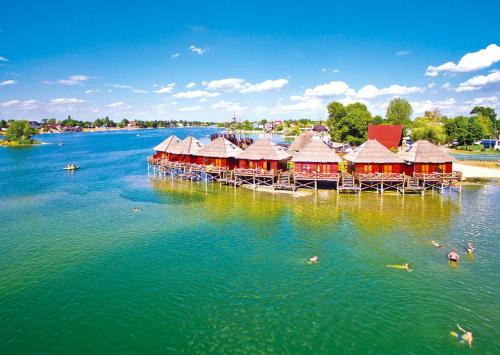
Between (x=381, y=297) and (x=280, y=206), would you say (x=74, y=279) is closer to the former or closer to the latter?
(x=381, y=297)

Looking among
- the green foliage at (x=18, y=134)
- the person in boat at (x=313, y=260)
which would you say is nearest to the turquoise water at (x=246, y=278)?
the person in boat at (x=313, y=260)

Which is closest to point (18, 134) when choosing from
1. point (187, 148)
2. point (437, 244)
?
point (187, 148)

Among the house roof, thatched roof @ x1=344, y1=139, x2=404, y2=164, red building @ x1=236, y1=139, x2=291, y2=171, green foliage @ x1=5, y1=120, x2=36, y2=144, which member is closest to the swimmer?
thatched roof @ x1=344, y1=139, x2=404, y2=164

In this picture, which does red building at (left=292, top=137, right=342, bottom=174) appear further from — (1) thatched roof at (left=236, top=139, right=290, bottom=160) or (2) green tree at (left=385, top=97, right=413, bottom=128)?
(2) green tree at (left=385, top=97, right=413, bottom=128)

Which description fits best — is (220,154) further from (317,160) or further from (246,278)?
(246,278)

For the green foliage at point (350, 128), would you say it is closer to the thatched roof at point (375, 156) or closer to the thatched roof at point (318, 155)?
the thatched roof at point (375, 156)

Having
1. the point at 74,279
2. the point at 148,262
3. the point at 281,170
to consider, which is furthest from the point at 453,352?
the point at 281,170

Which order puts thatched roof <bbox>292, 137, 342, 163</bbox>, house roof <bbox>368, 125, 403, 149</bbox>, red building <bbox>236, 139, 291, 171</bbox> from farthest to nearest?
house roof <bbox>368, 125, 403, 149</bbox> < red building <bbox>236, 139, 291, 171</bbox> < thatched roof <bbox>292, 137, 342, 163</bbox>
